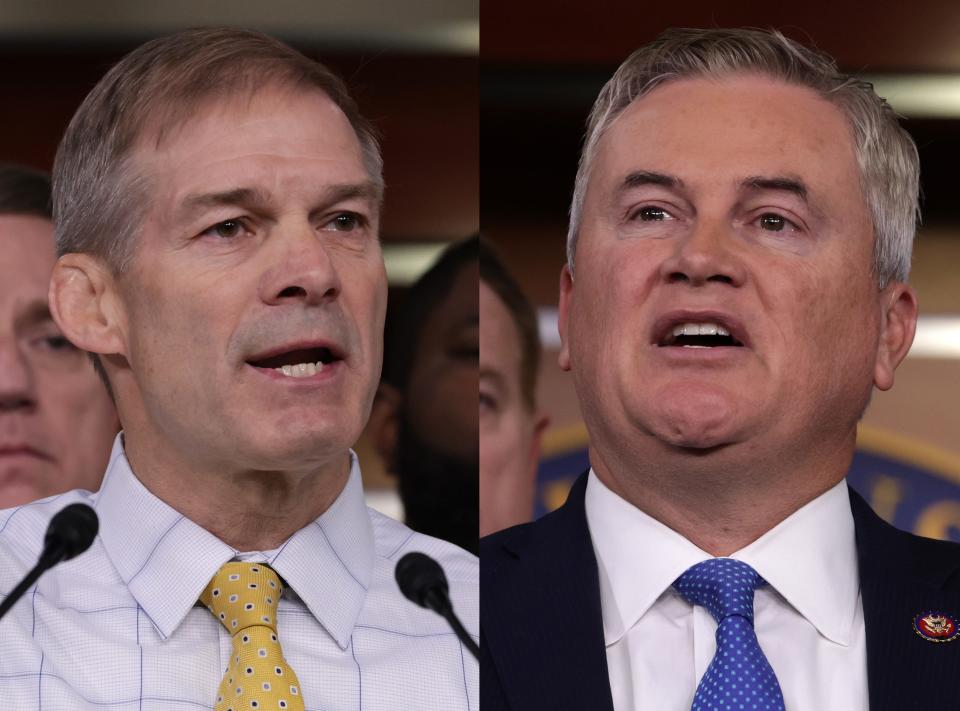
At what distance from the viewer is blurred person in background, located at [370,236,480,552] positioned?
2.20 meters

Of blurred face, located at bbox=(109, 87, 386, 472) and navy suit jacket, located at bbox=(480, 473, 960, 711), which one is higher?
blurred face, located at bbox=(109, 87, 386, 472)

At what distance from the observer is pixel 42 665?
1863 millimetres

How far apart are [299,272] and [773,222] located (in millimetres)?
755

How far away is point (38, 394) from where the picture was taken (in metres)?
2.09

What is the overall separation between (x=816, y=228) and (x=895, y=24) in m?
Result: 0.62

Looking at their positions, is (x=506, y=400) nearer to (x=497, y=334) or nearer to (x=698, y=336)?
(x=497, y=334)

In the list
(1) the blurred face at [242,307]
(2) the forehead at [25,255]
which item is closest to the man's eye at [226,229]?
(1) the blurred face at [242,307]

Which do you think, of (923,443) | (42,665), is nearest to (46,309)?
(42,665)

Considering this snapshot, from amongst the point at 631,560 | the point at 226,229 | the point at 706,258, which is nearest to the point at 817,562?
the point at 631,560

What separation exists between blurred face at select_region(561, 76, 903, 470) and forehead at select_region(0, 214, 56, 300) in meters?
0.81

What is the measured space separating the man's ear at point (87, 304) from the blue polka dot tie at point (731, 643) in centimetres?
90

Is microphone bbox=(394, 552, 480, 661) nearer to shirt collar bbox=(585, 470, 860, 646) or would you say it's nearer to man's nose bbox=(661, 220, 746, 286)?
shirt collar bbox=(585, 470, 860, 646)

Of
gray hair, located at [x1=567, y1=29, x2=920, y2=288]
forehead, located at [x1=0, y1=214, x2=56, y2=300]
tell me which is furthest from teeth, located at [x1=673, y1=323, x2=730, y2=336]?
forehead, located at [x1=0, y1=214, x2=56, y2=300]

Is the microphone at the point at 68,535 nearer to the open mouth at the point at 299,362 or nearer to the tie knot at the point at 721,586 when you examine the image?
the open mouth at the point at 299,362
